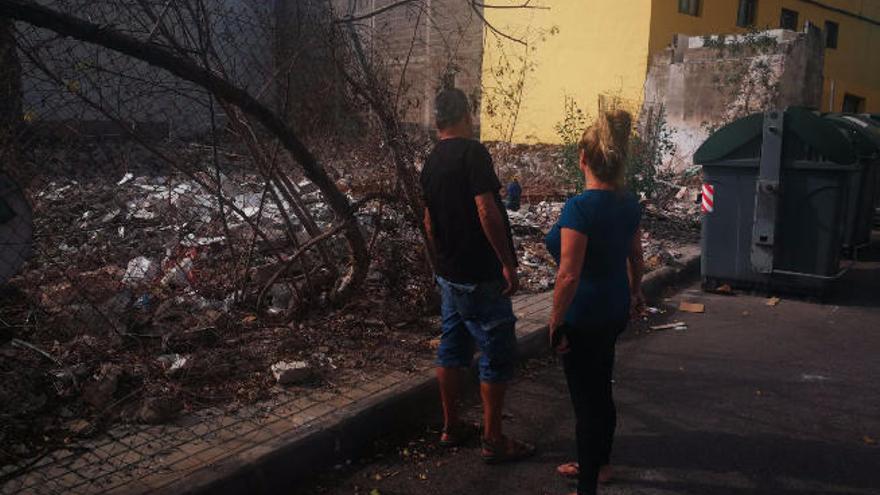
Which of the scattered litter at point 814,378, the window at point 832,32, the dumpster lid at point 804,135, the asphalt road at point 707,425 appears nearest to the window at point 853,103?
the window at point 832,32

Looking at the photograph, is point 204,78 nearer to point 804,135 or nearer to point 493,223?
point 493,223

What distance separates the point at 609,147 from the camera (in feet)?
9.65

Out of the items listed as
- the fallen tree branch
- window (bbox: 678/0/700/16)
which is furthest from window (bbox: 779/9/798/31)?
the fallen tree branch

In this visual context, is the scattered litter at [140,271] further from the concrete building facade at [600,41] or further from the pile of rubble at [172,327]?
the concrete building facade at [600,41]

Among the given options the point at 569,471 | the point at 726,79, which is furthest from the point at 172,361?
the point at 726,79

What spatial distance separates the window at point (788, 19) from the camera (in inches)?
782

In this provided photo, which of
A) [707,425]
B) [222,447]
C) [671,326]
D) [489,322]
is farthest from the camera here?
[671,326]

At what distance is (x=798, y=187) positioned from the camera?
21.4ft

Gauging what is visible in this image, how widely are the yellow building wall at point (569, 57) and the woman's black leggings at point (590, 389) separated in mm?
11367

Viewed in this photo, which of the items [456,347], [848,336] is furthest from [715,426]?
[848,336]

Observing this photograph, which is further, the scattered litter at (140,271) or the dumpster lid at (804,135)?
the dumpster lid at (804,135)

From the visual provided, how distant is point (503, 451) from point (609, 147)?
1652mm

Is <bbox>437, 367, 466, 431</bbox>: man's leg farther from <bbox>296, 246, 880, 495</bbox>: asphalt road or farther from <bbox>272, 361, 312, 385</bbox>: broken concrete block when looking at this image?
<bbox>272, 361, 312, 385</bbox>: broken concrete block

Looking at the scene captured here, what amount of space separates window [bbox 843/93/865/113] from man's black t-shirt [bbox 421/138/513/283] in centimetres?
2141
